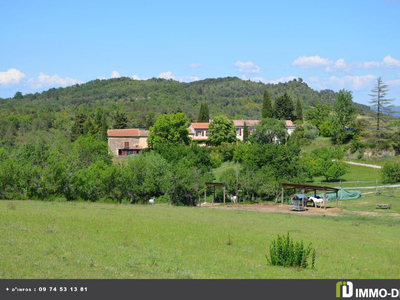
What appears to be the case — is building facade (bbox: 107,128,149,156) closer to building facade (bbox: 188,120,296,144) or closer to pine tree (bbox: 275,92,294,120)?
building facade (bbox: 188,120,296,144)

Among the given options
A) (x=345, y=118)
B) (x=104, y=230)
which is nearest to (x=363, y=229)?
(x=104, y=230)

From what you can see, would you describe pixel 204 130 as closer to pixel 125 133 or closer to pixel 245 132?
pixel 245 132

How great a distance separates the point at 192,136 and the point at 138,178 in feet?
170

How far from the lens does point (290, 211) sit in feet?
142

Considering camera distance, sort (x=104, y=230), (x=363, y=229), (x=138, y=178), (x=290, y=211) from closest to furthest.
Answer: (x=104, y=230)
(x=363, y=229)
(x=290, y=211)
(x=138, y=178)
